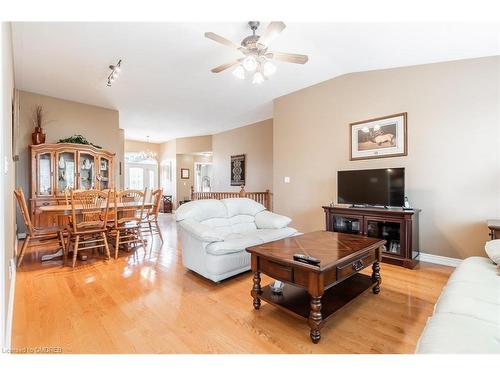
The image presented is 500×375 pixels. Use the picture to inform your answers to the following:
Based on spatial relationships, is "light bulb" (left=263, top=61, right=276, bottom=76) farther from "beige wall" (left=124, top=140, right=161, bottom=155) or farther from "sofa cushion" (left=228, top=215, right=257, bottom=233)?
"beige wall" (left=124, top=140, right=161, bottom=155)

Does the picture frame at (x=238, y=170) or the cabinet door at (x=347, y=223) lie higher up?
the picture frame at (x=238, y=170)

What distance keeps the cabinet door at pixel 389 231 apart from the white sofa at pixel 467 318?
1474 millimetres

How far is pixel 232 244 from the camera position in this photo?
260cm

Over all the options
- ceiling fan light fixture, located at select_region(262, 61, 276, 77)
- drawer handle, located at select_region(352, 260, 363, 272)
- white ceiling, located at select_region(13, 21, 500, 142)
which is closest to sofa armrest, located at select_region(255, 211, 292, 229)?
drawer handle, located at select_region(352, 260, 363, 272)

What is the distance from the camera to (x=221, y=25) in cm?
267

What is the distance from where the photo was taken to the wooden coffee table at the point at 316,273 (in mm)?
1635

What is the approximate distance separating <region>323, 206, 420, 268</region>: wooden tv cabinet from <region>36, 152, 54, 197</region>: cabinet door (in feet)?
17.0

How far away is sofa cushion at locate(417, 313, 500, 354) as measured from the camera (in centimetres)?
95

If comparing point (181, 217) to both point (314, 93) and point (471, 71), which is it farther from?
point (471, 71)

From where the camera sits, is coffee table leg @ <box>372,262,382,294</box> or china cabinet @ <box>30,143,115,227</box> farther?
china cabinet @ <box>30,143,115,227</box>

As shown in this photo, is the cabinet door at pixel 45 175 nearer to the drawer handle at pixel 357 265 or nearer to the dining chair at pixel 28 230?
the dining chair at pixel 28 230

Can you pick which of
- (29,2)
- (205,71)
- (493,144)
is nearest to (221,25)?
(205,71)

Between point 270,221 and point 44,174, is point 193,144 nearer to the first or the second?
point 44,174

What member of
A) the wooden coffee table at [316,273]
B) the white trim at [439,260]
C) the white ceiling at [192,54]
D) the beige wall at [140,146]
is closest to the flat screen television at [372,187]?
the white trim at [439,260]
